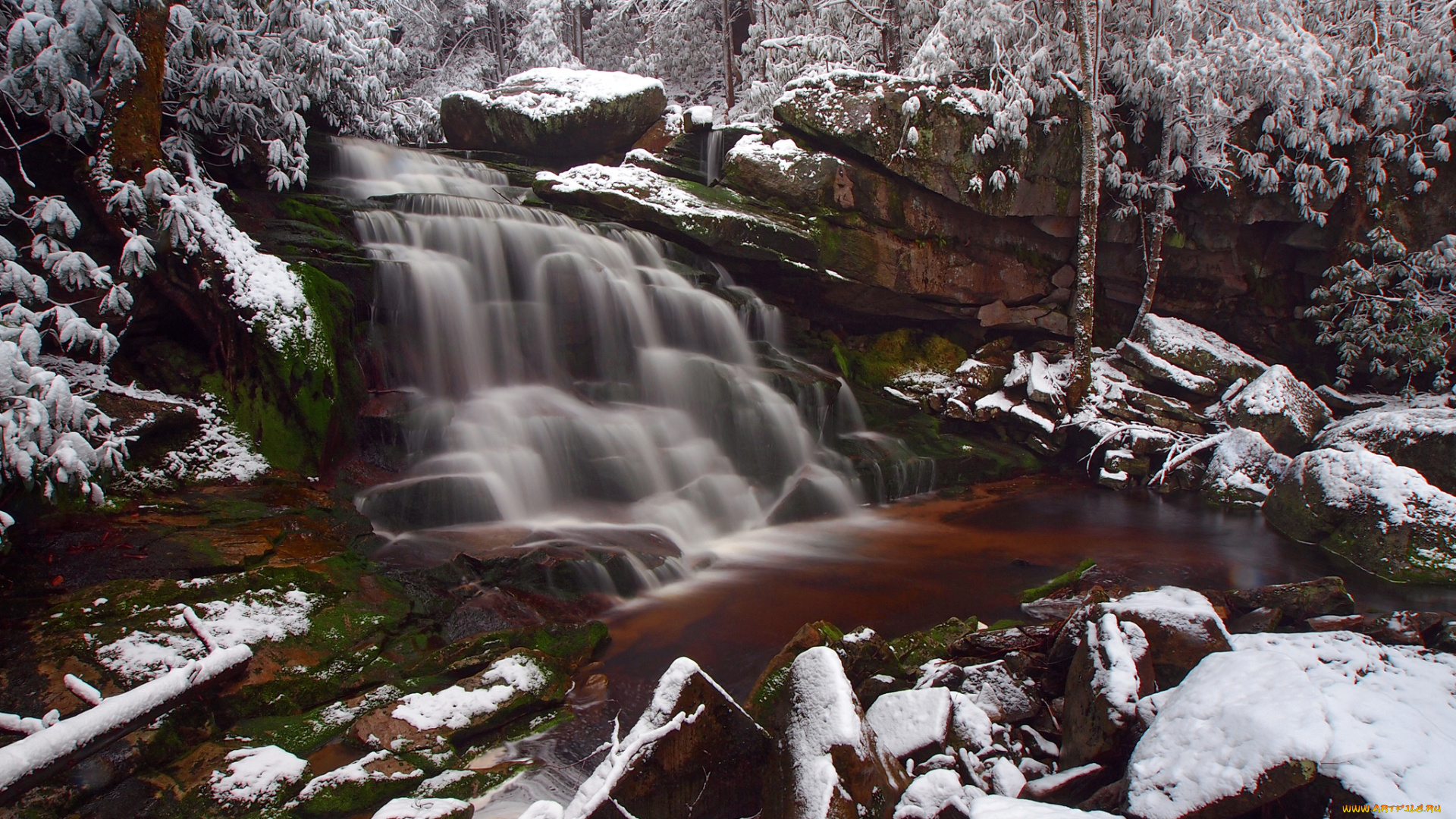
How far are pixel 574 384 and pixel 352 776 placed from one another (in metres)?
6.94

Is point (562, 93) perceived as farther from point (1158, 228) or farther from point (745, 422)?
point (1158, 228)

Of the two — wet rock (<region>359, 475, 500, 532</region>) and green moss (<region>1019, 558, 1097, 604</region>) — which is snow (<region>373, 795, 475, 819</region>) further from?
green moss (<region>1019, 558, 1097, 604</region>)

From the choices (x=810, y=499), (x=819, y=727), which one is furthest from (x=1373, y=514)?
(x=819, y=727)

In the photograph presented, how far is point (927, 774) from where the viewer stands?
9.32ft

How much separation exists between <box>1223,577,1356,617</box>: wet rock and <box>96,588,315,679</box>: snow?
6.35 m

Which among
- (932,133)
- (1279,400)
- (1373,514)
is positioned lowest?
(1373,514)

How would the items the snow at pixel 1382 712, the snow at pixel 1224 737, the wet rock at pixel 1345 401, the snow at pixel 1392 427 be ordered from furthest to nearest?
1. the wet rock at pixel 1345 401
2. the snow at pixel 1392 427
3. the snow at pixel 1224 737
4. the snow at pixel 1382 712

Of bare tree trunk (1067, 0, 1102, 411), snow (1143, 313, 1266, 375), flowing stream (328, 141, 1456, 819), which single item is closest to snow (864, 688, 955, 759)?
flowing stream (328, 141, 1456, 819)

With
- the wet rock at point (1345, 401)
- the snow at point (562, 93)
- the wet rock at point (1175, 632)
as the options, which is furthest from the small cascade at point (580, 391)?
the wet rock at point (1345, 401)

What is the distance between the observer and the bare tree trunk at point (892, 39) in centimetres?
1688

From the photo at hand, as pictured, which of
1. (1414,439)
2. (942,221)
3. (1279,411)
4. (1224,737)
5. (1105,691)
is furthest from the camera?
(942,221)

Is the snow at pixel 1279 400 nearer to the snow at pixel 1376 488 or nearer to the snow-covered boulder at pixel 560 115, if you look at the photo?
the snow at pixel 1376 488

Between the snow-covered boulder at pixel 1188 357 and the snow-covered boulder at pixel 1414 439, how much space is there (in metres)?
1.98

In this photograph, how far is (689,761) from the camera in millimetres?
2904
